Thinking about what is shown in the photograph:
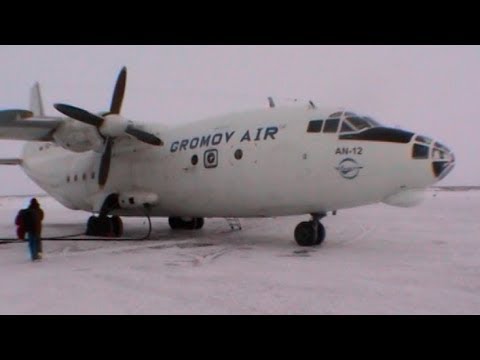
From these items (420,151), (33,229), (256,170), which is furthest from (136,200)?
(420,151)

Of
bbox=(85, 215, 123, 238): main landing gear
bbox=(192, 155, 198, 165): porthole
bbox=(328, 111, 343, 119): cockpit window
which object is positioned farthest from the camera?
bbox=(85, 215, 123, 238): main landing gear

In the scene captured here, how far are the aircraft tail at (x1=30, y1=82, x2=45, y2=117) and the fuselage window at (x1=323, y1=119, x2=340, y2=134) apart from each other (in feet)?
54.2

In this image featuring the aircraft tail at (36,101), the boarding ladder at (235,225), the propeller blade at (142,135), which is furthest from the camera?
the aircraft tail at (36,101)

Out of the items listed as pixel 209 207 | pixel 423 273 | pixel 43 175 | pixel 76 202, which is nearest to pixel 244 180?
pixel 209 207

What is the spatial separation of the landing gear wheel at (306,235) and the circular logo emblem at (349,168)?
1697 mm

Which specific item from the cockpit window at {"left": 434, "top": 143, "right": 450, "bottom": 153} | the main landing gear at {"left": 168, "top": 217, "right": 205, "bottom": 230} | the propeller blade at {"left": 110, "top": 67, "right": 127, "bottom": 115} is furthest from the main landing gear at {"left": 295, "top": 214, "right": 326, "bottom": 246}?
the propeller blade at {"left": 110, "top": 67, "right": 127, "bottom": 115}

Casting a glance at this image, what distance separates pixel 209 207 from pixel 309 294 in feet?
25.8

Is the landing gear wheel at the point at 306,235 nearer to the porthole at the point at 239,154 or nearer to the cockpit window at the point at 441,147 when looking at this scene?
the porthole at the point at 239,154

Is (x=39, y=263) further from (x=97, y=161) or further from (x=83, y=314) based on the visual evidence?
(x=97, y=161)

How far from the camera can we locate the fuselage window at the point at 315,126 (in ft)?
39.9

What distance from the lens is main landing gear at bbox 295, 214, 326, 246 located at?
40.1 feet

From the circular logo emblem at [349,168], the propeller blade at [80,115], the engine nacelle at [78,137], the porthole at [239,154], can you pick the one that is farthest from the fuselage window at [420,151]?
the engine nacelle at [78,137]

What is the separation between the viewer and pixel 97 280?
7.99 m

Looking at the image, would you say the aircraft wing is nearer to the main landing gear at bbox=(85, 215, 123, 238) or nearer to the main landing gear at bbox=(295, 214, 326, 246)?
the main landing gear at bbox=(85, 215, 123, 238)
